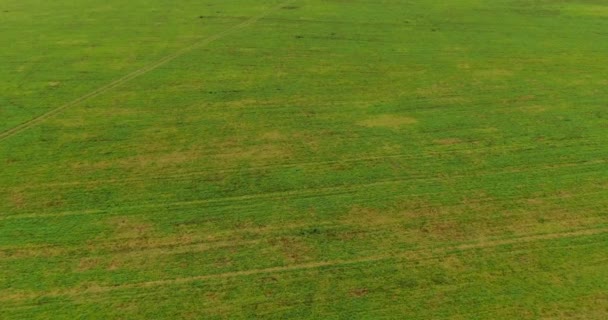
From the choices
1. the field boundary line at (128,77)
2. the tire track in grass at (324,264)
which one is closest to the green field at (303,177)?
the tire track in grass at (324,264)

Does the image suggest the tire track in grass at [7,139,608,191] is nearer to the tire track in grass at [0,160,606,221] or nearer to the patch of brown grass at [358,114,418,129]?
the tire track in grass at [0,160,606,221]

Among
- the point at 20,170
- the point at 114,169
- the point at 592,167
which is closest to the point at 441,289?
the point at 592,167

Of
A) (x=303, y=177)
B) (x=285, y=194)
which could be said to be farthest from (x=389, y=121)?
(x=285, y=194)

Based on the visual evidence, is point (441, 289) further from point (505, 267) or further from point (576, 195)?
point (576, 195)

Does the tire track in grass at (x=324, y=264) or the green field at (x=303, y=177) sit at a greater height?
the green field at (x=303, y=177)

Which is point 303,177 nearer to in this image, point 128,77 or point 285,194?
point 285,194

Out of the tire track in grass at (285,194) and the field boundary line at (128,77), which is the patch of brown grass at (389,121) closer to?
the tire track in grass at (285,194)

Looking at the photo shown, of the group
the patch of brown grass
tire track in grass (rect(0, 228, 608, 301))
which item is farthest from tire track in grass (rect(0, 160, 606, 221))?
the patch of brown grass
